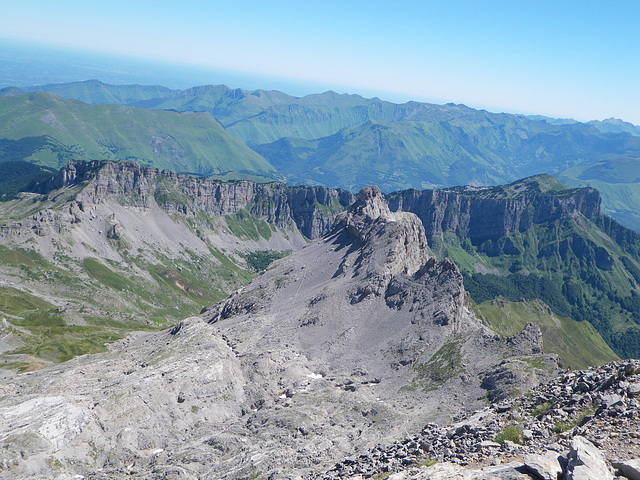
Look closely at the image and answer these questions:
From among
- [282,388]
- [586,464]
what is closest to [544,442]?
[586,464]

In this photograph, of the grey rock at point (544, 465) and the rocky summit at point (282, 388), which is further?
the rocky summit at point (282, 388)

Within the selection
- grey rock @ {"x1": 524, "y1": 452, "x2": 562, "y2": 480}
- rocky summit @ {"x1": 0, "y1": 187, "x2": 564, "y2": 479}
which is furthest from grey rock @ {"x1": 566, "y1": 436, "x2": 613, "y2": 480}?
rocky summit @ {"x1": 0, "y1": 187, "x2": 564, "y2": 479}

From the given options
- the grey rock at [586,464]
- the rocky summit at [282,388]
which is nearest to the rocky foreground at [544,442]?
the grey rock at [586,464]

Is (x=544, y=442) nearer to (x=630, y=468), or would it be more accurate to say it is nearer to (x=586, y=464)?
(x=630, y=468)

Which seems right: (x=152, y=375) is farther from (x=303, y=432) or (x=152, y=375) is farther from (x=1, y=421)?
(x=303, y=432)

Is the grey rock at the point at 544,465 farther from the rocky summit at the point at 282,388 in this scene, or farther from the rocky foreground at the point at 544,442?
the rocky summit at the point at 282,388

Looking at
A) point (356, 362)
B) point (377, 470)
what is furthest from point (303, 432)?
point (377, 470)

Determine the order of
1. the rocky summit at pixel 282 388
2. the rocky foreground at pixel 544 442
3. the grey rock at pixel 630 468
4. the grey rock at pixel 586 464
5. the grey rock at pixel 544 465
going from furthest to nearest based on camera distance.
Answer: the rocky summit at pixel 282 388, the rocky foreground at pixel 544 442, the grey rock at pixel 544 465, the grey rock at pixel 630 468, the grey rock at pixel 586 464

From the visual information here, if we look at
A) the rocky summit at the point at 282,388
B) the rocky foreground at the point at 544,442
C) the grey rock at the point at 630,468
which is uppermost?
the grey rock at the point at 630,468
